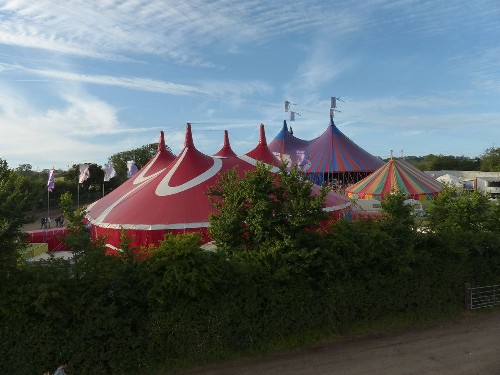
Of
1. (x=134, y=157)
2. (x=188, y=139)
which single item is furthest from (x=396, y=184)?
(x=134, y=157)

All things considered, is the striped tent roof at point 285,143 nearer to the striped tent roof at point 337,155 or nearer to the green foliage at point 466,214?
the striped tent roof at point 337,155

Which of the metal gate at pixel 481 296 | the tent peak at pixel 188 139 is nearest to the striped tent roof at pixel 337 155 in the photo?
the tent peak at pixel 188 139

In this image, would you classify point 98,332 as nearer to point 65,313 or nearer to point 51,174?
point 65,313

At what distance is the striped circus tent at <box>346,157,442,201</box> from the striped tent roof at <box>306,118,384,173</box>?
9568 mm

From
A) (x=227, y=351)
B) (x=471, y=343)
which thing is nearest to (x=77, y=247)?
(x=227, y=351)

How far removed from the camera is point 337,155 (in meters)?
40.0

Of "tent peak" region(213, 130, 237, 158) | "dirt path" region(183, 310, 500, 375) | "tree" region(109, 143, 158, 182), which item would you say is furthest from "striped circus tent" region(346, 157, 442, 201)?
"tree" region(109, 143, 158, 182)

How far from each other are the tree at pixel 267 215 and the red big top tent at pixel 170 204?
2.79m

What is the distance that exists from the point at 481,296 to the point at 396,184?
719 inches

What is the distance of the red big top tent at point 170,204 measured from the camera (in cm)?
1207

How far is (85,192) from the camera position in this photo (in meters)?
44.4

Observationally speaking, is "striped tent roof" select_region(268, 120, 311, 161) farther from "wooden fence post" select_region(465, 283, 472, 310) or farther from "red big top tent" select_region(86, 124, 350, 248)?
"wooden fence post" select_region(465, 283, 472, 310)

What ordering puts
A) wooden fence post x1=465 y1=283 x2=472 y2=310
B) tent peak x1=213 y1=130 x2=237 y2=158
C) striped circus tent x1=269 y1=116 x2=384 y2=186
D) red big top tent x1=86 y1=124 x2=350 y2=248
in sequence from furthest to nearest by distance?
striped circus tent x1=269 y1=116 x2=384 y2=186 → tent peak x1=213 y1=130 x2=237 y2=158 → red big top tent x1=86 y1=124 x2=350 y2=248 → wooden fence post x1=465 y1=283 x2=472 y2=310

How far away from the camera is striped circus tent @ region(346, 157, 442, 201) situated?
87.0 feet
